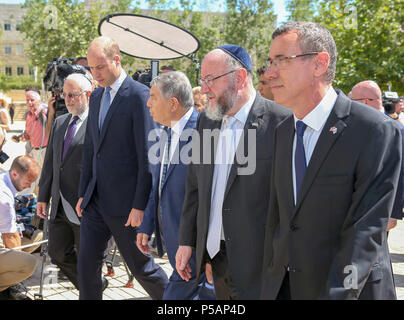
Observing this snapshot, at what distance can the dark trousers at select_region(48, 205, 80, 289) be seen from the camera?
464 centimetres

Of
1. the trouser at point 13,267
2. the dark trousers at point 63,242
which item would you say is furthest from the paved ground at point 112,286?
the trouser at point 13,267

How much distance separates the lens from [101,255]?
416cm

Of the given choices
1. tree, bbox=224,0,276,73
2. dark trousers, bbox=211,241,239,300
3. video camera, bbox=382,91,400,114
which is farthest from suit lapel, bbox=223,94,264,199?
tree, bbox=224,0,276,73

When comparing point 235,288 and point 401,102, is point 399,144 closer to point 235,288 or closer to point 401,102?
point 235,288

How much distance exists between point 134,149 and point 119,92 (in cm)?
48

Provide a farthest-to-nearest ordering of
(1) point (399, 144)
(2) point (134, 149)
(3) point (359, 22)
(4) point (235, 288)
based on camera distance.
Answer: (3) point (359, 22), (2) point (134, 149), (4) point (235, 288), (1) point (399, 144)

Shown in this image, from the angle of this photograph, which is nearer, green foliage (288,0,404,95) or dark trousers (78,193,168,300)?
dark trousers (78,193,168,300)

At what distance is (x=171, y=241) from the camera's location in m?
3.68

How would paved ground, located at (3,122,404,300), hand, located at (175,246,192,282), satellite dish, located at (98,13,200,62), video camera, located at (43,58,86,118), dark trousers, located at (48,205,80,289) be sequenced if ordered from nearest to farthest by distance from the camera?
hand, located at (175,246,192,282) < dark trousers, located at (48,205,80,289) < paved ground, located at (3,122,404,300) < satellite dish, located at (98,13,200,62) < video camera, located at (43,58,86,118)

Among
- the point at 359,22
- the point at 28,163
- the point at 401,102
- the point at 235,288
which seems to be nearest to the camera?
the point at 235,288

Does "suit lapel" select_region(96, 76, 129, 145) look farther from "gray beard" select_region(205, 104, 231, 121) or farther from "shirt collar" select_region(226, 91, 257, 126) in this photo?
"shirt collar" select_region(226, 91, 257, 126)

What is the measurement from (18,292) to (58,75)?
2.50 metres

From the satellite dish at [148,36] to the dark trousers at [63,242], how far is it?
2.11m
